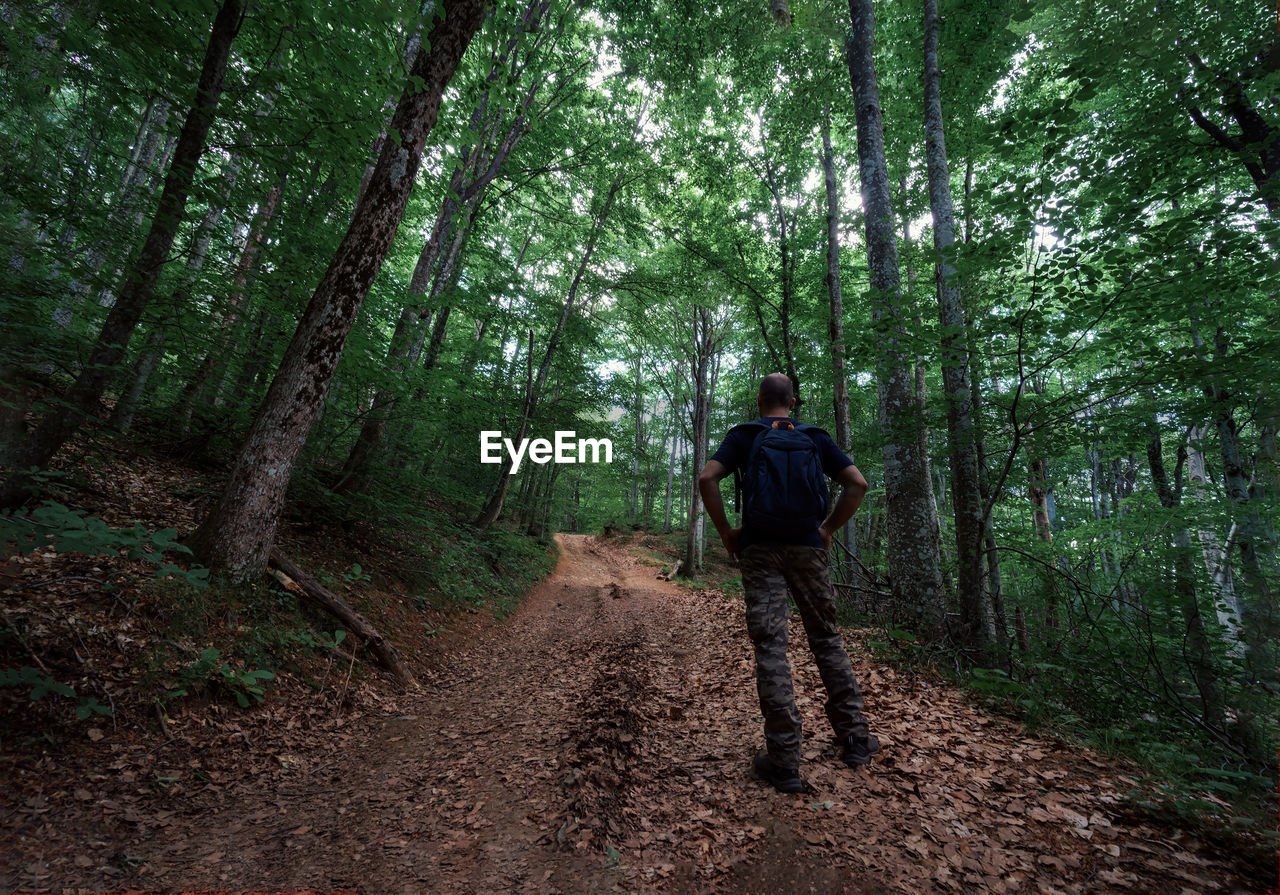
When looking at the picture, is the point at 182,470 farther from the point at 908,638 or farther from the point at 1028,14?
the point at 1028,14

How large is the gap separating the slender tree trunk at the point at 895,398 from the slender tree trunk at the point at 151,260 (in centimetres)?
772

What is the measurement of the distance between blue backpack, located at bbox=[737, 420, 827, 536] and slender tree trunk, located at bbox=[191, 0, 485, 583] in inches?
186

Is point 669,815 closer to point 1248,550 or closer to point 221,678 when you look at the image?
point 221,678

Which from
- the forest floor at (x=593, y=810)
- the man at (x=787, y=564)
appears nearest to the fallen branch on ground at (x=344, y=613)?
the forest floor at (x=593, y=810)

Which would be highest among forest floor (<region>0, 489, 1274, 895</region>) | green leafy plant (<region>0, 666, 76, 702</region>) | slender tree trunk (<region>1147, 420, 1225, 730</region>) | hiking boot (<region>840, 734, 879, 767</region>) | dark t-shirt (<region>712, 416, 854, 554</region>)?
dark t-shirt (<region>712, 416, 854, 554</region>)

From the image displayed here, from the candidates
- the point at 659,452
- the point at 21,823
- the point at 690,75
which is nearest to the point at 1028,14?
the point at 690,75

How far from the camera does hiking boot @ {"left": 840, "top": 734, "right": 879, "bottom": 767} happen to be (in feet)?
10.0

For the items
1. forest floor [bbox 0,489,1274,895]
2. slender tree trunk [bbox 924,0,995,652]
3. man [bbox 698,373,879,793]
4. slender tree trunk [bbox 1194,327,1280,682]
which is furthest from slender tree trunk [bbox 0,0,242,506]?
slender tree trunk [bbox 1194,327,1280,682]

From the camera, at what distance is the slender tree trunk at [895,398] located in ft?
19.0

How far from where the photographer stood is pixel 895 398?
252 inches

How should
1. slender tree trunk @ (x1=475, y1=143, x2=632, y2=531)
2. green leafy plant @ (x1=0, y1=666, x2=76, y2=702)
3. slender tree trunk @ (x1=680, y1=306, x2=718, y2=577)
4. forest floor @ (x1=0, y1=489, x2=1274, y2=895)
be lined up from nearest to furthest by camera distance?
1. forest floor @ (x1=0, y1=489, x2=1274, y2=895)
2. green leafy plant @ (x1=0, y1=666, x2=76, y2=702)
3. slender tree trunk @ (x1=475, y1=143, x2=632, y2=531)
4. slender tree trunk @ (x1=680, y1=306, x2=718, y2=577)

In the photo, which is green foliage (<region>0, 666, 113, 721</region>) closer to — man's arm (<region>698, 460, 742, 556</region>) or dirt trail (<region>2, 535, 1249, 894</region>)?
dirt trail (<region>2, 535, 1249, 894</region>)

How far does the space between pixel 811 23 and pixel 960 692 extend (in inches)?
444

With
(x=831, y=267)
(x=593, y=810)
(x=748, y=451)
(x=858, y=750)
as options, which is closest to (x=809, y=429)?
(x=748, y=451)
